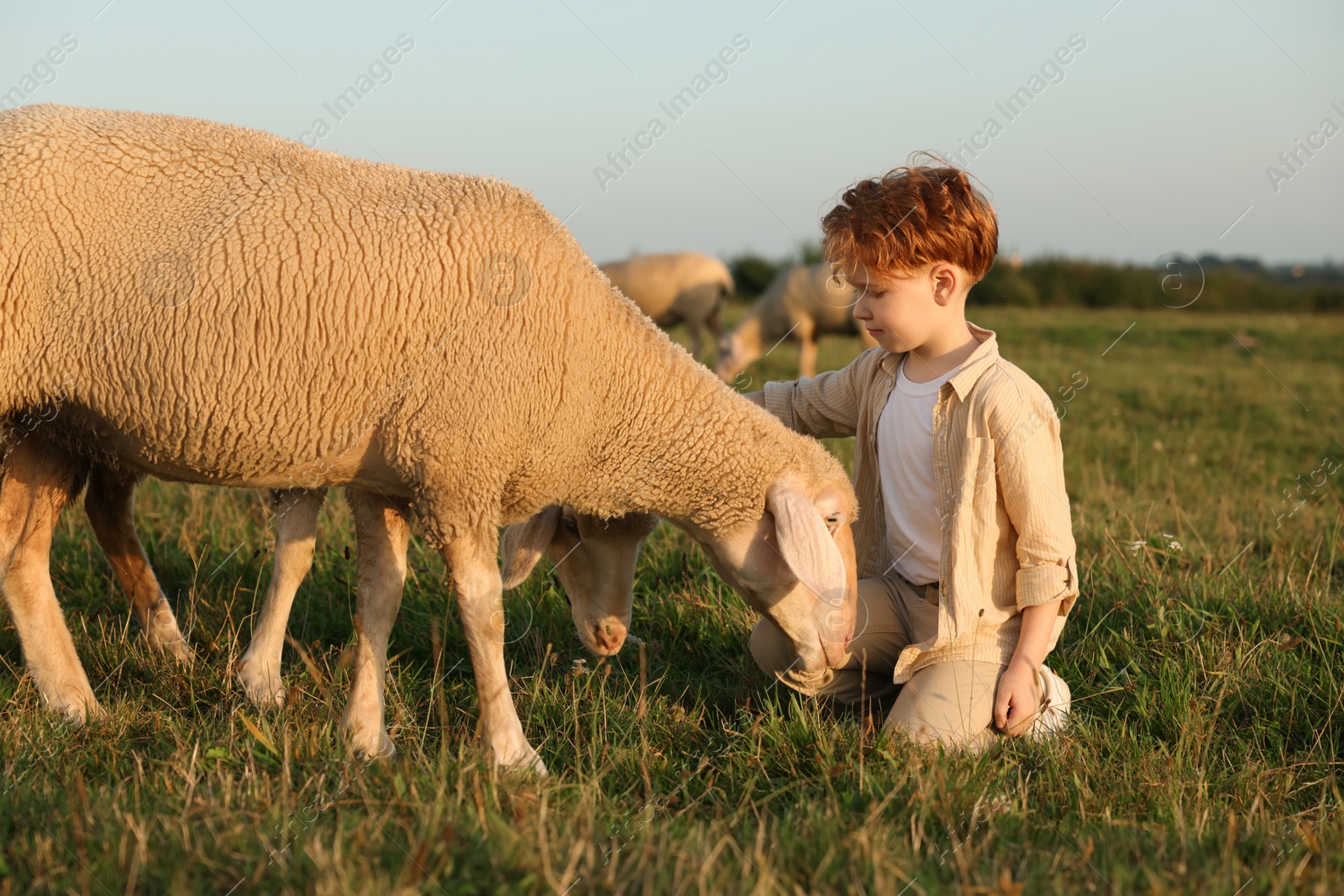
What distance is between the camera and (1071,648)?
11.4ft

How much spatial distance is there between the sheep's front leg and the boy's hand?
4.08ft

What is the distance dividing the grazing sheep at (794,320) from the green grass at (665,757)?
29.8 ft

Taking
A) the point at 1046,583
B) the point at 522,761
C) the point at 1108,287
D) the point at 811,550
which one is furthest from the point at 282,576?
the point at 1108,287

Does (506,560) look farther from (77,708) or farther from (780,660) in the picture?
(77,708)

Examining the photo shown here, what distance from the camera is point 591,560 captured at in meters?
3.36

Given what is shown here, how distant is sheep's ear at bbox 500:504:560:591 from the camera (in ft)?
11.1

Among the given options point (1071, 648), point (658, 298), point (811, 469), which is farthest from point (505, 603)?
point (658, 298)

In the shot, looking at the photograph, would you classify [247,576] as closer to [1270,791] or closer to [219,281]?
[219,281]

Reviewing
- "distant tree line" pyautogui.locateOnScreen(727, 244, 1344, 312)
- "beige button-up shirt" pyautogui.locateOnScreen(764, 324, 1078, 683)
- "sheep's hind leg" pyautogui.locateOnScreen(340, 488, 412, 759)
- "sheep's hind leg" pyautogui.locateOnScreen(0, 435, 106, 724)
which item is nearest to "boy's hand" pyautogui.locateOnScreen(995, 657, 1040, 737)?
"beige button-up shirt" pyautogui.locateOnScreen(764, 324, 1078, 683)

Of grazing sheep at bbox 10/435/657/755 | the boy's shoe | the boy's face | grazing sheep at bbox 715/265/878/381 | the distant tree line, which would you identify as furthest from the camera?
the distant tree line

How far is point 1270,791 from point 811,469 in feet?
4.56

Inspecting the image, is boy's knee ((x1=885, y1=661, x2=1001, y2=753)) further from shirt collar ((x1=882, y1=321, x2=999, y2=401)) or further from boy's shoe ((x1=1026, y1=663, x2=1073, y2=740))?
shirt collar ((x1=882, y1=321, x2=999, y2=401))

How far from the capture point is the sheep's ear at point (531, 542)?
338 centimetres

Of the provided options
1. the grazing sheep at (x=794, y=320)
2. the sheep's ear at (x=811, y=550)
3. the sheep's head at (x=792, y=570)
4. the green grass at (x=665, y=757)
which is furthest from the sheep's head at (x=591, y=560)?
the grazing sheep at (x=794, y=320)
